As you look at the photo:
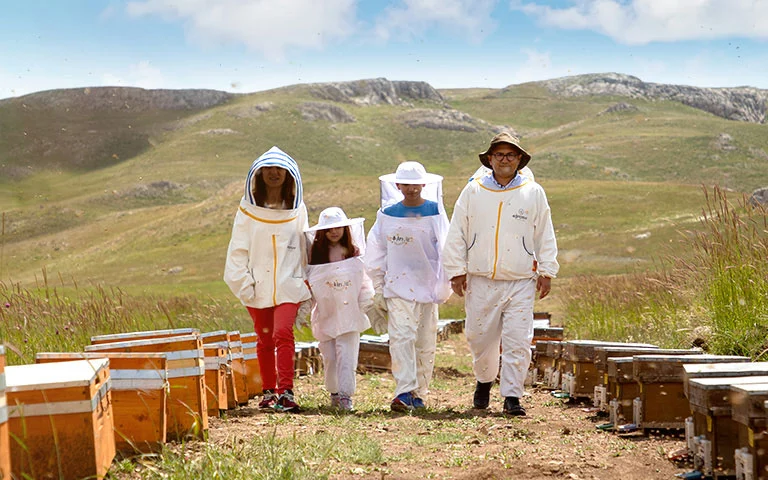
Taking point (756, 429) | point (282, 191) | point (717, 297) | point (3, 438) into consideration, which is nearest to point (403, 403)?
point (282, 191)

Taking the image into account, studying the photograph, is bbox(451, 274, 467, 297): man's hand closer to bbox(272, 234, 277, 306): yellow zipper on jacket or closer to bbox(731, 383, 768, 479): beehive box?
bbox(272, 234, 277, 306): yellow zipper on jacket

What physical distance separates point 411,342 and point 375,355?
387 cm

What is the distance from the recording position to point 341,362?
930cm

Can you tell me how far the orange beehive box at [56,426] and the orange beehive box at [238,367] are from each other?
4.63m

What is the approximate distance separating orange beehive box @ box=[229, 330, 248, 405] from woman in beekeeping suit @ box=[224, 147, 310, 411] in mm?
304

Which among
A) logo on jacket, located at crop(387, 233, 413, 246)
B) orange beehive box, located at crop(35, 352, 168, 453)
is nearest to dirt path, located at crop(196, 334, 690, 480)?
orange beehive box, located at crop(35, 352, 168, 453)

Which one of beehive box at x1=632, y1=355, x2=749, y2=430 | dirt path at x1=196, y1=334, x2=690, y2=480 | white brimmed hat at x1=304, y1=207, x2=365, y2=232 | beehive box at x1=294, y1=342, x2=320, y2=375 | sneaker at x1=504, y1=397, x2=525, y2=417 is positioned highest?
white brimmed hat at x1=304, y1=207, x2=365, y2=232

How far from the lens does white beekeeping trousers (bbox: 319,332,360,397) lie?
924 cm

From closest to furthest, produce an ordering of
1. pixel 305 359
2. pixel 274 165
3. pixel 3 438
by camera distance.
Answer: pixel 3 438 → pixel 274 165 → pixel 305 359

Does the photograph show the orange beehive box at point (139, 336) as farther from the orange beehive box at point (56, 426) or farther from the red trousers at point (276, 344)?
the red trousers at point (276, 344)

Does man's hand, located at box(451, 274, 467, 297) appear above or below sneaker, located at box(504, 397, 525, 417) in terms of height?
above

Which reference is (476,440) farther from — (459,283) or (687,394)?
(459,283)

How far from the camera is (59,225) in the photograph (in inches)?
4053

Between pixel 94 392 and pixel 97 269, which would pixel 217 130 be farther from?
pixel 94 392
